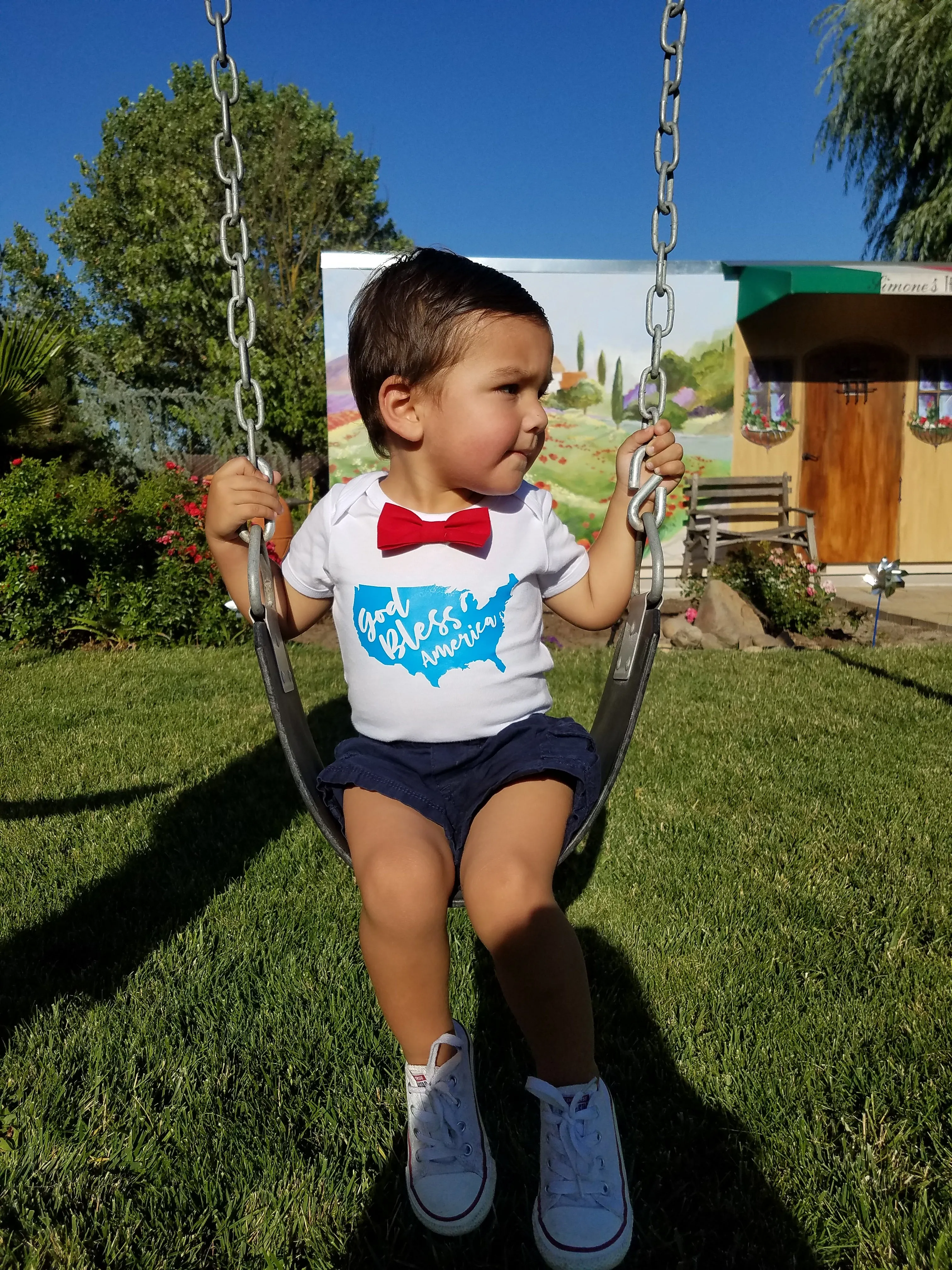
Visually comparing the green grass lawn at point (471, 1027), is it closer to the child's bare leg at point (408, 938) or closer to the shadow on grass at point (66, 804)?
the shadow on grass at point (66, 804)

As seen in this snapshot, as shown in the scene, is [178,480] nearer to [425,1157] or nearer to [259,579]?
[259,579]

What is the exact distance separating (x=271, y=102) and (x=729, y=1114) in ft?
116

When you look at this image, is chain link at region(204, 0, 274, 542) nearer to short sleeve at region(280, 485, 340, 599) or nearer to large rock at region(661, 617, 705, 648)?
short sleeve at region(280, 485, 340, 599)

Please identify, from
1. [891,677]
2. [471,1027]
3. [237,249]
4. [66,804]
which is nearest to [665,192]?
[237,249]

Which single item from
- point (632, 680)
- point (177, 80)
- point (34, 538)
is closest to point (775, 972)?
point (632, 680)

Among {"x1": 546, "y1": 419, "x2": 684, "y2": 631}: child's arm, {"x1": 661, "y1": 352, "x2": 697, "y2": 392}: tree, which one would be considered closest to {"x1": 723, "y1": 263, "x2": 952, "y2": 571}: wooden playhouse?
{"x1": 661, "y1": 352, "x2": 697, "y2": 392}: tree

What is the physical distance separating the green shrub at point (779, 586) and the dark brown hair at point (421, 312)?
572cm

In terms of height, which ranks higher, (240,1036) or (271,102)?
(271,102)

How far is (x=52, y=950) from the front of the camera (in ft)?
8.07

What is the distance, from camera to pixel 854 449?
1080 cm

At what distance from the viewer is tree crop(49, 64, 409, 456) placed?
18938 millimetres

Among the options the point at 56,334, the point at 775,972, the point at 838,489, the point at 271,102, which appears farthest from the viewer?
the point at 271,102

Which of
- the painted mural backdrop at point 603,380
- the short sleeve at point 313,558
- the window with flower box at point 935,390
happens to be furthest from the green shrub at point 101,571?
the window with flower box at point 935,390

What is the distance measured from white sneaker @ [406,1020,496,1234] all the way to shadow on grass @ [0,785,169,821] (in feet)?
6.94
